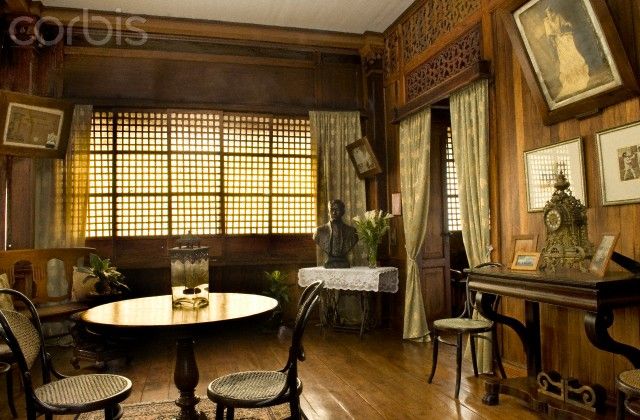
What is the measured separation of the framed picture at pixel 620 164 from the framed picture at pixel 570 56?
21 cm

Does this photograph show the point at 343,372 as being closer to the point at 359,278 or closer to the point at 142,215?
the point at 359,278

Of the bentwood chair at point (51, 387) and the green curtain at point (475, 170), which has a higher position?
the green curtain at point (475, 170)

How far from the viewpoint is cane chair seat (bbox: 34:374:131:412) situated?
7.20ft

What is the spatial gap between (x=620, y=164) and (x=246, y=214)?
4.26 metres

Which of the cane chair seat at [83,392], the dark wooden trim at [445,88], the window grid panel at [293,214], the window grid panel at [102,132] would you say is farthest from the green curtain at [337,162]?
the cane chair seat at [83,392]

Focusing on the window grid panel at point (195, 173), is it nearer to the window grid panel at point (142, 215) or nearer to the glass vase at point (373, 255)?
the window grid panel at point (142, 215)

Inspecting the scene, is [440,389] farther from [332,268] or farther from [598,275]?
[332,268]

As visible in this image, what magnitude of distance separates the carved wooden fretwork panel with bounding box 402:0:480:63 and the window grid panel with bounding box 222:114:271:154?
1.94 metres

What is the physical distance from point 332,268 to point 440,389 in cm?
229

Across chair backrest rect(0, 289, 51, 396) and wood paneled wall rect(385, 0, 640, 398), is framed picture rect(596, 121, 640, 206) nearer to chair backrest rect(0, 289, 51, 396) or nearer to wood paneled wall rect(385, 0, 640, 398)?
wood paneled wall rect(385, 0, 640, 398)

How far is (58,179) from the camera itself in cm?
554

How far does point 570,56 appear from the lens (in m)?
3.30

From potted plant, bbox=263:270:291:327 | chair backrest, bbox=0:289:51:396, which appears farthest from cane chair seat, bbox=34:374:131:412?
potted plant, bbox=263:270:291:327

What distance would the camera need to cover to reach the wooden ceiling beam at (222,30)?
5609 mm
